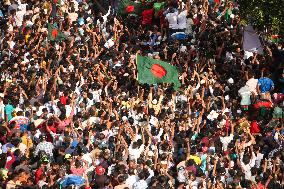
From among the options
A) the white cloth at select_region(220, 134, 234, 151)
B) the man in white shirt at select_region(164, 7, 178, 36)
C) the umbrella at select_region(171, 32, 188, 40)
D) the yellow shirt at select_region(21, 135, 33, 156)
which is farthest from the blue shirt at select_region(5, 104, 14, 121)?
the man in white shirt at select_region(164, 7, 178, 36)

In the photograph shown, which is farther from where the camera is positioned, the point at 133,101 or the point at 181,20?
the point at 181,20

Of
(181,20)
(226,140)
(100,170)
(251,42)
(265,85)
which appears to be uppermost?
(181,20)

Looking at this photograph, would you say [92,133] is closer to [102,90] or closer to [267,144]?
[102,90]

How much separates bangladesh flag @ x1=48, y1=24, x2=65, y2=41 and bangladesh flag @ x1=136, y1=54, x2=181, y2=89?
3.19 m

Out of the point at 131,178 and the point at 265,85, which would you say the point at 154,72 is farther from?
the point at 131,178

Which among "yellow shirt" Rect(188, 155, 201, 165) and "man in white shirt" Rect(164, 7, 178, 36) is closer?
"yellow shirt" Rect(188, 155, 201, 165)

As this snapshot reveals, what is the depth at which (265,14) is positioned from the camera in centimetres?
1545

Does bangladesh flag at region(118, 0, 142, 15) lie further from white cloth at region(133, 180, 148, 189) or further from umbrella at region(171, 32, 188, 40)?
white cloth at region(133, 180, 148, 189)

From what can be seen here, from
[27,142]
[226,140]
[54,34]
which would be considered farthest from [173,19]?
[27,142]

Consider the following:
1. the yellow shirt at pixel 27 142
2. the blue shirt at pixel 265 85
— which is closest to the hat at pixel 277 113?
the blue shirt at pixel 265 85

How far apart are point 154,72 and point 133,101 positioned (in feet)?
3.40

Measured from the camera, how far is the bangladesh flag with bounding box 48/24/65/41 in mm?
17250

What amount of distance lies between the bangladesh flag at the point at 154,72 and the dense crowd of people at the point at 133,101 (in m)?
0.24

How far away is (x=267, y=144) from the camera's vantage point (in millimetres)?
12695
